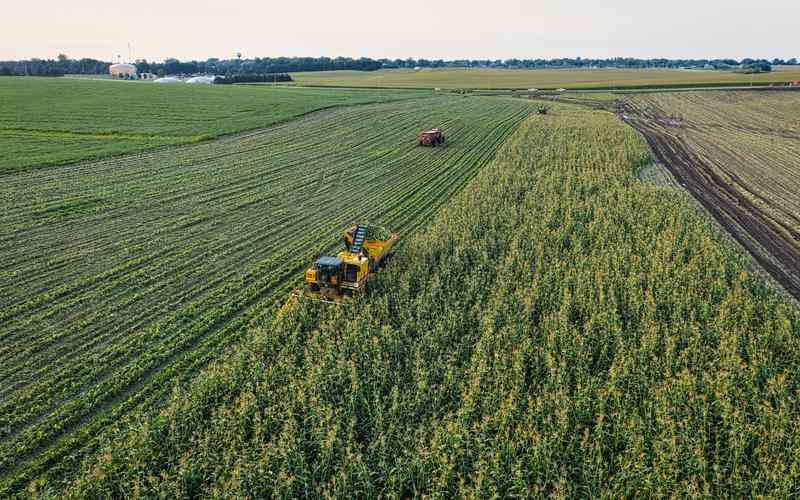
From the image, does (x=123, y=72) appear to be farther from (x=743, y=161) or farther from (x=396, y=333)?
(x=396, y=333)

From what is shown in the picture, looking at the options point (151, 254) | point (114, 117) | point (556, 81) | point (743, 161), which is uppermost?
point (556, 81)

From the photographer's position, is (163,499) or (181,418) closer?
(163,499)

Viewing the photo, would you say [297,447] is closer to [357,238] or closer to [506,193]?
[357,238]

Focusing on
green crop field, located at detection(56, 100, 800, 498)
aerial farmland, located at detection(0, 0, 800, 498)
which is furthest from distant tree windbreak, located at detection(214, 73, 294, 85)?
green crop field, located at detection(56, 100, 800, 498)

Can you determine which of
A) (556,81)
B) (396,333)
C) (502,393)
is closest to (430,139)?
(396,333)

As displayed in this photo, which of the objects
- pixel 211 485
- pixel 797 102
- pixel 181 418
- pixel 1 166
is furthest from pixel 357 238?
pixel 797 102
